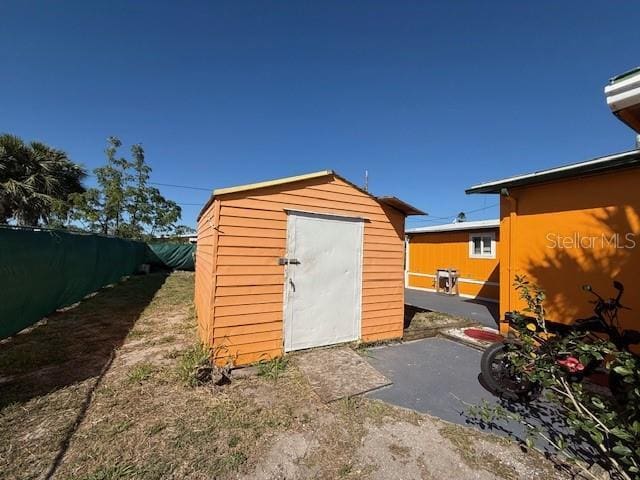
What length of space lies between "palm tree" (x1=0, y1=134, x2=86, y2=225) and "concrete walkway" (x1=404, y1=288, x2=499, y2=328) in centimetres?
1179

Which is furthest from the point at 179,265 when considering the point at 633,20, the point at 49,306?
the point at 633,20

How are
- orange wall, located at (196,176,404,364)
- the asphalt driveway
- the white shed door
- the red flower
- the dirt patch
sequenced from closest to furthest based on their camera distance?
the red flower, the asphalt driveway, orange wall, located at (196,176,404,364), the white shed door, the dirt patch

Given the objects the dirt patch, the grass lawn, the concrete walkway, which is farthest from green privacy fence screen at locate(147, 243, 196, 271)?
the dirt patch

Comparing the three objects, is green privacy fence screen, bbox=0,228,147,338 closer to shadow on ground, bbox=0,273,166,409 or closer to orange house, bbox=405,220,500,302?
shadow on ground, bbox=0,273,166,409

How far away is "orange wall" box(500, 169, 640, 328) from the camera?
3.70m

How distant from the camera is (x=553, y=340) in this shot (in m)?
2.66

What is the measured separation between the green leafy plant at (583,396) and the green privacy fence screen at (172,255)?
16710 millimetres

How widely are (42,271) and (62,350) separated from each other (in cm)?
204

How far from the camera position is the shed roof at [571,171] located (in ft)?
11.8

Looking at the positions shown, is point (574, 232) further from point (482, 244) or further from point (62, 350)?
point (62, 350)

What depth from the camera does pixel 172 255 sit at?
16.4 meters

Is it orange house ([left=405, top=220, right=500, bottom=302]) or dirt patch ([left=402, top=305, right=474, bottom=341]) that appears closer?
dirt patch ([left=402, top=305, right=474, bottom=341])

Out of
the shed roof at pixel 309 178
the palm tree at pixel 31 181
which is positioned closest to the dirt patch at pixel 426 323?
the shed roof at pixel 309 178

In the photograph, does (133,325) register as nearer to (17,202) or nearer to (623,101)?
(17,202)
